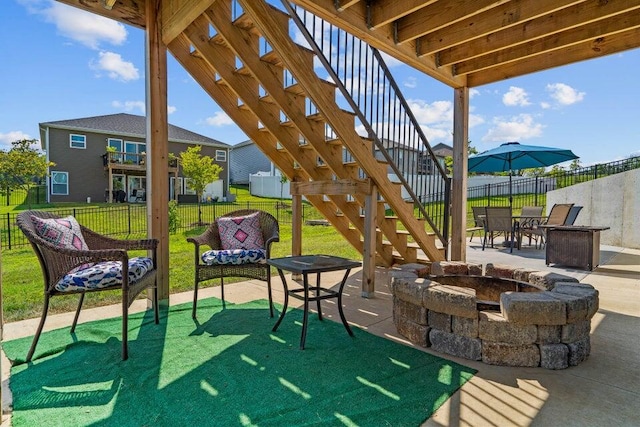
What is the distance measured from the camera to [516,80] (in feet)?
14.6

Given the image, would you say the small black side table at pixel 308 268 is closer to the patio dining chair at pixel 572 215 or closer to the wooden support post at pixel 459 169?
the wooden support post at pixel 459 169

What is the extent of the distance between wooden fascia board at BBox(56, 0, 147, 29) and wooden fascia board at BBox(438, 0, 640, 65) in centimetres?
320

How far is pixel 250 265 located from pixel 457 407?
1.99m

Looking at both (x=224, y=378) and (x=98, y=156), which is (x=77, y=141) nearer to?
(x=98, y=156)

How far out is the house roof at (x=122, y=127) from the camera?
16.2 m

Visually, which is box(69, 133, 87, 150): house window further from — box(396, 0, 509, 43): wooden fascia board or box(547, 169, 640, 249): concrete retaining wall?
box(547, 169, 640, 249): concrete retaining wall

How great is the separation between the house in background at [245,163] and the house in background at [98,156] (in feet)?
33.0

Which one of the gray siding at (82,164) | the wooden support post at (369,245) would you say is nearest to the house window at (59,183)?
the gray siding at (82,164)

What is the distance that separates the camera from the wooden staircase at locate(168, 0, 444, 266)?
9.89ft

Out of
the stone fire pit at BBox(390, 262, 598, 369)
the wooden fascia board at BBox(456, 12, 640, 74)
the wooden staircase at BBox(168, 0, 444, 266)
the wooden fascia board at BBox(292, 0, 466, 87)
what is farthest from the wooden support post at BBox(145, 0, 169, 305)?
the wooden fascia board at BBox(456, 12, 640, 74)

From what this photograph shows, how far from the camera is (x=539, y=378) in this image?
2156 mm

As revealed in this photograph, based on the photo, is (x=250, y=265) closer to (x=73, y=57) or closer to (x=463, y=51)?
(x=463, y=51)

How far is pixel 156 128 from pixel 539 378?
11.7ft

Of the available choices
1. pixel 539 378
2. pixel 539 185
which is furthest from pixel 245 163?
pixel 539 378
